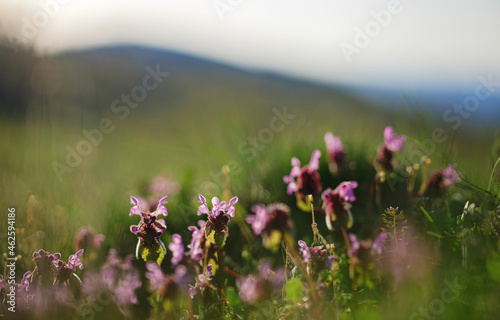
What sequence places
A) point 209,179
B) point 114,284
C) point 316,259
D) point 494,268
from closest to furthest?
point 494,268
point 316,259
point 114,284
point 209,179

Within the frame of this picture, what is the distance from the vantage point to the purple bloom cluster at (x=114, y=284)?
1846 mm

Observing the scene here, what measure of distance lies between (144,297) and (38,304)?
26.3 inches

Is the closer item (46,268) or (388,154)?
(46,268)

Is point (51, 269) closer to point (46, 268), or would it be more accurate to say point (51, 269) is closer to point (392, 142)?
point (46, 268)

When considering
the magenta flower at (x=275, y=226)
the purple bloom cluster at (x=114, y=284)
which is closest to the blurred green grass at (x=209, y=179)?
the purple bloom cluster at (x=114, y=284)

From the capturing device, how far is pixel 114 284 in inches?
81.6

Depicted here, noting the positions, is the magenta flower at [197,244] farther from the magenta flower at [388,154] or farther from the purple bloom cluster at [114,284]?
the magenta flower at [388,154]

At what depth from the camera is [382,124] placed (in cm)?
477

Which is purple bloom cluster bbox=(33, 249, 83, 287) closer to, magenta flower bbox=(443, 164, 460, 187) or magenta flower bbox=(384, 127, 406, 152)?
magenta flower bbox=(384, 127, 406, 152)

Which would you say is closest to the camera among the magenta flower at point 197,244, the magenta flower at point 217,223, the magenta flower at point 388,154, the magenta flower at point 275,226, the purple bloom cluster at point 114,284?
the magenta flower at point 275,226

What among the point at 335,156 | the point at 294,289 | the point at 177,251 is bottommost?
the point at 294,289

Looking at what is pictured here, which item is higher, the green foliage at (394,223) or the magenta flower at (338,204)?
the magenta flower at (338,204)

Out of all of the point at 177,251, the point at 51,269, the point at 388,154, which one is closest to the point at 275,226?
the point at 177,251

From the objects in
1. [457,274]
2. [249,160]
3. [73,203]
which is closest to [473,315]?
[457,274]
